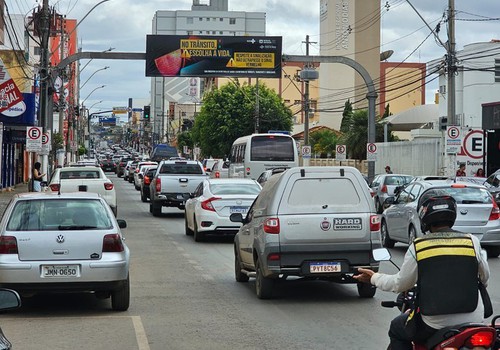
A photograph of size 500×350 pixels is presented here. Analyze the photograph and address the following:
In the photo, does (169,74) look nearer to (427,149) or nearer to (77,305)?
(427,149)

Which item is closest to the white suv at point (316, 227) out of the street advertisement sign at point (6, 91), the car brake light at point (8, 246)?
the car brake light at point (8, 246)

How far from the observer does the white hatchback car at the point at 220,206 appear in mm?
22609

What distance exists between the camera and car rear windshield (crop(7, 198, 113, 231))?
11883 mm

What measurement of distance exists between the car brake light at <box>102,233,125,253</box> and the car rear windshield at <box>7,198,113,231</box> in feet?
0.57

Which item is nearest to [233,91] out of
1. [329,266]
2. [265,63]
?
[265,63]

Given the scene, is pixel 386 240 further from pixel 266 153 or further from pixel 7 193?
pixel 7 193

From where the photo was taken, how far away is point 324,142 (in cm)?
9419

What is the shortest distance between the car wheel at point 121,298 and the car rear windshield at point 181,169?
70.8ft

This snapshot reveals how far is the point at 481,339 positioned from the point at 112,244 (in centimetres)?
723

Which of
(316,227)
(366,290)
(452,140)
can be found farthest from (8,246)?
(452,140)

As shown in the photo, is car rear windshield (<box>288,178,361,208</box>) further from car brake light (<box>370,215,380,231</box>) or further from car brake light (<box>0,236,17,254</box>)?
car brake light (<box>0,236,17,254</box>)

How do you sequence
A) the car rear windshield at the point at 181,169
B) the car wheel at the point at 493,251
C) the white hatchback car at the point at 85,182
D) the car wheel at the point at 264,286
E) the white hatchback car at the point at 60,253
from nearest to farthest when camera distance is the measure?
the white hatchback car at the point at 60,253
the car wheel at the point at 264,286
the car wheel at the point at 493,251
the white hatchback car at the point at 85,182
the car rear windshield at the point at 181,169

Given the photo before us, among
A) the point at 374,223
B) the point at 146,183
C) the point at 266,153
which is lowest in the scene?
the point at 374,223

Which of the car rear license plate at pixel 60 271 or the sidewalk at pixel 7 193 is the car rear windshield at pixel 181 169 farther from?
the car rear license plate at pixel 60 271
